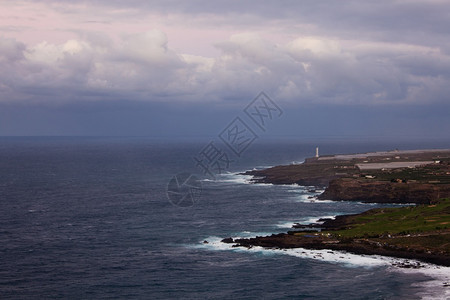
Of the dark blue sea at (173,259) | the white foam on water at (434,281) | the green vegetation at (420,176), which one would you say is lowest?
the white foam on water at (434,281)

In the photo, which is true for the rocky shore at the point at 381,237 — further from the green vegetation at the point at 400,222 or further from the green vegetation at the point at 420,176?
the green vegetation at the point at 420,176

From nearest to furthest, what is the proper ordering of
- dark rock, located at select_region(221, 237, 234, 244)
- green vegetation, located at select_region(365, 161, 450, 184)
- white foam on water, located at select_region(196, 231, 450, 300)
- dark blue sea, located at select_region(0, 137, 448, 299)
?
white foam on water, located at select_region(196, 231, 450, 300) → dark blue sea, located at select_region(0, 137, 448, 299) → dark rock, located at select_region(221, 237, 234, 244) → green vegetation, located at select_region(365, 161, 450, 184)

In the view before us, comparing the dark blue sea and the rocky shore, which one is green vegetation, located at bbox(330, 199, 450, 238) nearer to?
the rocky shore

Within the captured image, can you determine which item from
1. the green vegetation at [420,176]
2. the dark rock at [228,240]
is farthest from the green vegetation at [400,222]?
the green vegetation at [420,176]

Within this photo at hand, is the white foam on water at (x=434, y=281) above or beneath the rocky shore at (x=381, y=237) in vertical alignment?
beneath

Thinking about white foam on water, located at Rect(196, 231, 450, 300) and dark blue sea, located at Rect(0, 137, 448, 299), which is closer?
white foam on water, located at Rect(196, 231, 450, 300)

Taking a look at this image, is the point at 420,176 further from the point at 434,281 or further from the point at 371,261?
the point at 434,281

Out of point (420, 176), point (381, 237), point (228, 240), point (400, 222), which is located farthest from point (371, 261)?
point (420, 176)

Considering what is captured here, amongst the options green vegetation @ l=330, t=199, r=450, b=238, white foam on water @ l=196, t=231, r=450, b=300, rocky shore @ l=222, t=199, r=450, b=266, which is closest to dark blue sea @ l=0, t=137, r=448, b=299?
white foam on water @ l=196, t=231, r=450, b=300

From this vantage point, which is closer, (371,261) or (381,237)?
(371,261)
